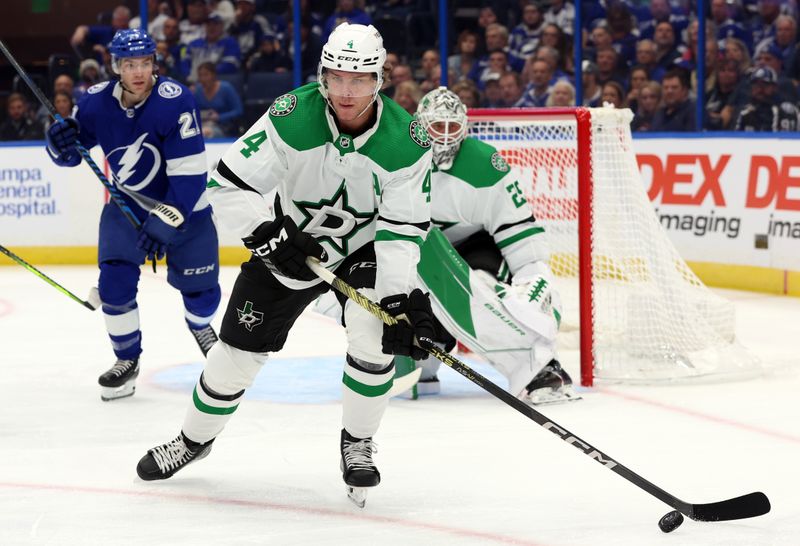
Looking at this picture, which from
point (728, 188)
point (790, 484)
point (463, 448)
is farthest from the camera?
point (728, 188)

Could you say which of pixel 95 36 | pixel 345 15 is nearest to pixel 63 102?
pixel 95 36

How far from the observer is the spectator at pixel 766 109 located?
6836mm

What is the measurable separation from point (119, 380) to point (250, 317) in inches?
54.7

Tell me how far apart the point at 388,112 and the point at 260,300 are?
1.74ft

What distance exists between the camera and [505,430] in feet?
12.2

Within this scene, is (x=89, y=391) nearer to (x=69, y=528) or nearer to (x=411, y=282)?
(x=69, y=528)

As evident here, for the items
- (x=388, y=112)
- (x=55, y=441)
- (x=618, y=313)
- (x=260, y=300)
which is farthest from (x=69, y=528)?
(x=618, y=313)

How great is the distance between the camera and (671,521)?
2670 mm

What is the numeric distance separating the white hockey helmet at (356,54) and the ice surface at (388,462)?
0.98m

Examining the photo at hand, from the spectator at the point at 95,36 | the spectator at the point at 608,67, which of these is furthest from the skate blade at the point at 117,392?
the spectator at the point at 95,36

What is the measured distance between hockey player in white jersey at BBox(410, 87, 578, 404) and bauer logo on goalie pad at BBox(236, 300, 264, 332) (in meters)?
1.21

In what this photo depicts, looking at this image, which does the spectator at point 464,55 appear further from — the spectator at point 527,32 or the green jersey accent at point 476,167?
the green jersey accent at point 476,167

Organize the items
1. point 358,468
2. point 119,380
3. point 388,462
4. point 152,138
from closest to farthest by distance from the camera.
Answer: point 358,468, point 388,462, point 152,138, point 119,380

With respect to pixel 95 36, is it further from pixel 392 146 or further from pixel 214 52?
pixel 392 146
